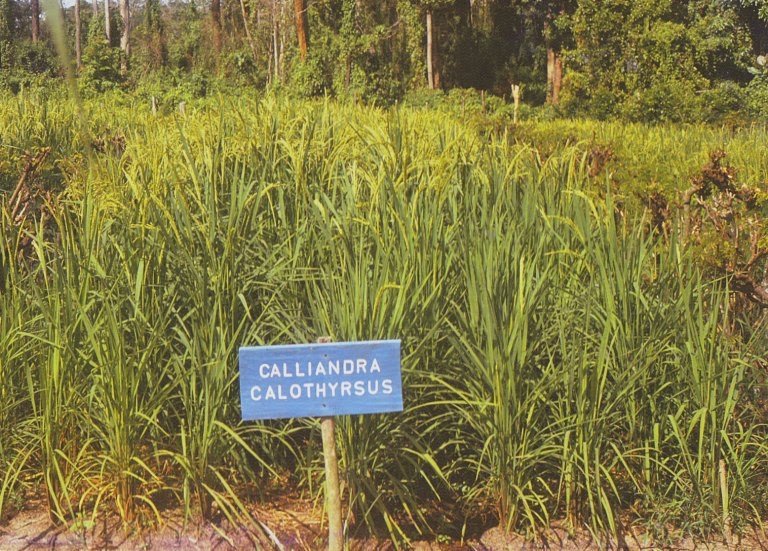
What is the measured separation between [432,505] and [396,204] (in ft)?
3.63

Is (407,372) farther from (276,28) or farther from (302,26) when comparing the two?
(276,28)

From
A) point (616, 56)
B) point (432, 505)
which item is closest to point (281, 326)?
point (432, 505)

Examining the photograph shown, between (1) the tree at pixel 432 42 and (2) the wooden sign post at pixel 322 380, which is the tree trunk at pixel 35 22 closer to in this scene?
(1) the tree at pixel 432 42

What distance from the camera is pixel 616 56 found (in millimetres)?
18484

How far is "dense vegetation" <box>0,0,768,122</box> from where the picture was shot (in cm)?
1777

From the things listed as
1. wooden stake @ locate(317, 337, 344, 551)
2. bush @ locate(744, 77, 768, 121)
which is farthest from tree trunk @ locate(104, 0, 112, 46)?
wooden stake @ locate(317, 337, 344, 551)

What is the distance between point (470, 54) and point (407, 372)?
27.4 metres

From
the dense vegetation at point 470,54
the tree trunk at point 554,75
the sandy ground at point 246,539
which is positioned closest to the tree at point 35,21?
the dense vegetation at point 470,54

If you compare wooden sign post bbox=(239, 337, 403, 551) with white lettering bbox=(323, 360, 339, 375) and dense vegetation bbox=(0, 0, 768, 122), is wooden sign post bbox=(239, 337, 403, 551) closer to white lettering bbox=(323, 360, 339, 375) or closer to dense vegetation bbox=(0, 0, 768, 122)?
white lettering bbox=(323, 360, 339, 375)

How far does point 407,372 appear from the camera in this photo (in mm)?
3059

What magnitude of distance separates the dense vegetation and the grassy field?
214cm

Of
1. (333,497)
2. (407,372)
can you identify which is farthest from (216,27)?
(333,497)

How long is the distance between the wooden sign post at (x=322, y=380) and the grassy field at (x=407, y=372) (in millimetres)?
414

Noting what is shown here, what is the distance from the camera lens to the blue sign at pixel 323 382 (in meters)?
2.45
